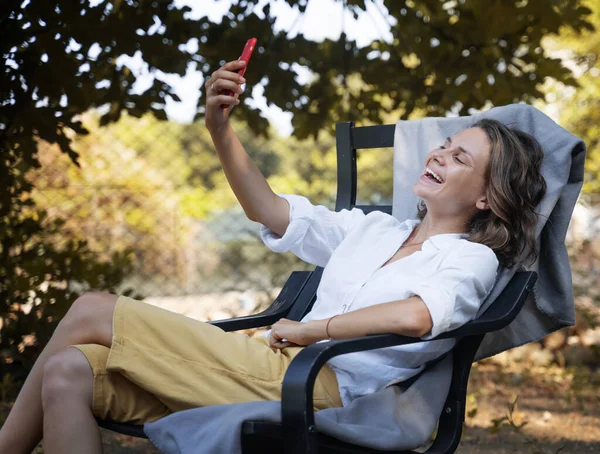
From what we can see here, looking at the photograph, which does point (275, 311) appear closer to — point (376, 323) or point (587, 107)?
point (376, 323)

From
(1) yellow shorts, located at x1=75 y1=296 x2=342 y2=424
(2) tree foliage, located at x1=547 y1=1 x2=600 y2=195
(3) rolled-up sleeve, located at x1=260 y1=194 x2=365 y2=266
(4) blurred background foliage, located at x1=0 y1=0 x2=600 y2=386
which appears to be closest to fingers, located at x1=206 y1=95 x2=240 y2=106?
(3) rolled-up sleeve, located at x1=260 y1=194 x2=365 y2=266

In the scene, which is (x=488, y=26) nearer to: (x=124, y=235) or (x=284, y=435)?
(x=284, y=435)

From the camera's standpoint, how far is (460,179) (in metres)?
2.05

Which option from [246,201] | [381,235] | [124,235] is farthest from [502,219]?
[124,235]

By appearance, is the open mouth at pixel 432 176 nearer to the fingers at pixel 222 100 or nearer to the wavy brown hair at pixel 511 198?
Result: the wavy brown hair at pixel 511 198

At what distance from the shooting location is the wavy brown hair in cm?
200

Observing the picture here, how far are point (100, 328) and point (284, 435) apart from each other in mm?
545

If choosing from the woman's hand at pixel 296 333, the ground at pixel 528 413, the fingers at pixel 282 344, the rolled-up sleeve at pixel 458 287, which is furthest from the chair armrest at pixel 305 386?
the ground at pixel 528 413

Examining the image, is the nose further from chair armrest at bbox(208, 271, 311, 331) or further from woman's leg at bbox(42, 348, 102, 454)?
woman's leg at bbox(42, 348, 102, 454)

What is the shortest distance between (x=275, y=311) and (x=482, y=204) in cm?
65

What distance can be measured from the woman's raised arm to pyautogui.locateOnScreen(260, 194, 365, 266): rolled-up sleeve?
0.03m

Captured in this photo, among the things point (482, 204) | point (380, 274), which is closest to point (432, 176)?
point (482, 204)

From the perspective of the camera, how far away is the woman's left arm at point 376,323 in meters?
1.70

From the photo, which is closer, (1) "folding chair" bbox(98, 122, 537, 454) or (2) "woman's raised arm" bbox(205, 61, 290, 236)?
(1) "folding chair" bbox(98, 122, 537, 454)
